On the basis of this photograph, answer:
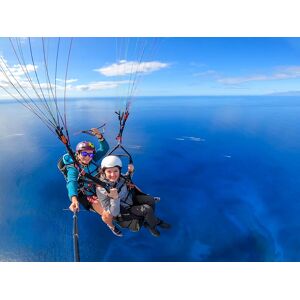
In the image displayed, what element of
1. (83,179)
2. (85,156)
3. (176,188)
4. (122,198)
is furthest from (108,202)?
(176,188)

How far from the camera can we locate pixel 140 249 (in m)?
3.36

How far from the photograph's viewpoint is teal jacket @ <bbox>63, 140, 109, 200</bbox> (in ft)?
6.35

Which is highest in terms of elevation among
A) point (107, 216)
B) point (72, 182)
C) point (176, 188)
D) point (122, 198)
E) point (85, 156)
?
point (85, 156)

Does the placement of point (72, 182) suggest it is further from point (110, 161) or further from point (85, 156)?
point (110, 161)

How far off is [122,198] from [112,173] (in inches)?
9.6

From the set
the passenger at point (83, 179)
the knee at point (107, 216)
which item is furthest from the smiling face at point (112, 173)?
the knee at point (107, 216)

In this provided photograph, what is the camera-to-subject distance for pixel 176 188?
449cm

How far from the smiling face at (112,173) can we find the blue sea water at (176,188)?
5.32 feet

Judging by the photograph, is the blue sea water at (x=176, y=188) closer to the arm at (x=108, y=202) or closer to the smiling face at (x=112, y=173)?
the arm at (x=108, y=202)

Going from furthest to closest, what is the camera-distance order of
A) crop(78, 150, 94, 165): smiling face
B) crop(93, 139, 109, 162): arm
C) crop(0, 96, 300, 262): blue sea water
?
crop(0, 96, 300, 262): blue sea water, crop(93, 139, 109, 162): arm, crop(78, 150, 94, 165): smiling face

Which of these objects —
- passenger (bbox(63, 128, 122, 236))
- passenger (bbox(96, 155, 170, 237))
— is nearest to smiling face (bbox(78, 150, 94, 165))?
passenger (bbox(63, 128, 122, 236))

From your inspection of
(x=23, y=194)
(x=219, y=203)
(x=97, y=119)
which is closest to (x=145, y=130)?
(x=97, y=119)

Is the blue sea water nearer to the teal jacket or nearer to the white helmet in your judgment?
the teal jacket

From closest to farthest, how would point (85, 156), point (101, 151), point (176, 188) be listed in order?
point (85, 156) < point (101, 151) < point (176, 188)
